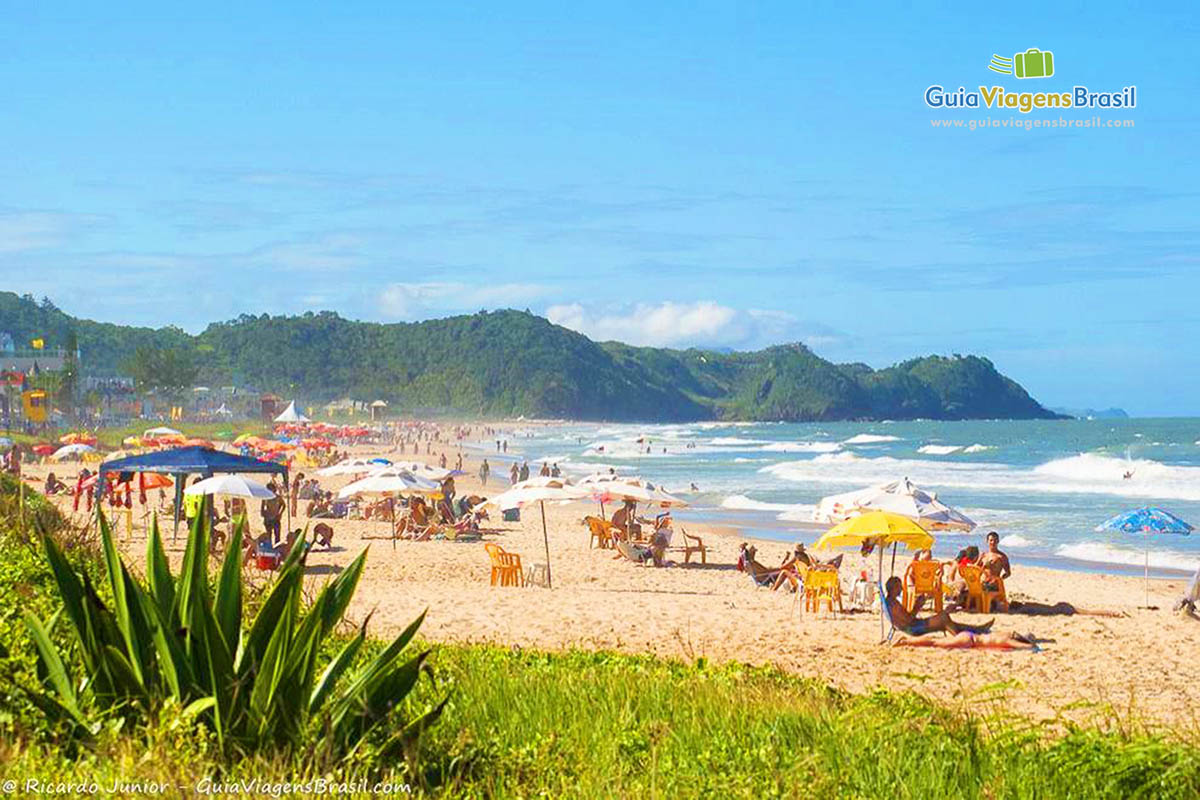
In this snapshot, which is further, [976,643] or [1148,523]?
[1148,523]

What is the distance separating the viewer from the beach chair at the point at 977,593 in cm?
1499

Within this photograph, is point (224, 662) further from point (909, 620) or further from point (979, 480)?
point (979, 480)

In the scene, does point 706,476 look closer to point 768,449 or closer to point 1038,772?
point 768,449

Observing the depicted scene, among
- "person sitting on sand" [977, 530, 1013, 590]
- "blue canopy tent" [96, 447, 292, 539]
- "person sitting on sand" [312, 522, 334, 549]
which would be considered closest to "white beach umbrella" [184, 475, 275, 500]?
"blue canopy tent" [96, 447, 292, 539]

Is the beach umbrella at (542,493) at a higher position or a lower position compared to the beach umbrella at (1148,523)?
higher

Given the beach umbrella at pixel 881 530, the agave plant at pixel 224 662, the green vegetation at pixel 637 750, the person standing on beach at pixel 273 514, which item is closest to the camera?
the green vegetation at pixel 637 750

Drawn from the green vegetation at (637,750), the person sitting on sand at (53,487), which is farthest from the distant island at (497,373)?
the green vegetation at (637,750)

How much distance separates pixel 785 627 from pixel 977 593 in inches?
99.0

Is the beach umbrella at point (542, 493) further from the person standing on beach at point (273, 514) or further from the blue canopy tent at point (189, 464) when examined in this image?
the person standing on beach at point (273, 514)

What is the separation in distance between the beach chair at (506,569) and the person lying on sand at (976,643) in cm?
596

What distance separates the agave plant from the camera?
445cm

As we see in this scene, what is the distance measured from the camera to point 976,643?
42.7 feet

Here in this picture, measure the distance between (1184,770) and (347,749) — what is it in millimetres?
2956

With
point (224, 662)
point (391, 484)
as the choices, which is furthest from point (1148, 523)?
point (224, 662)
